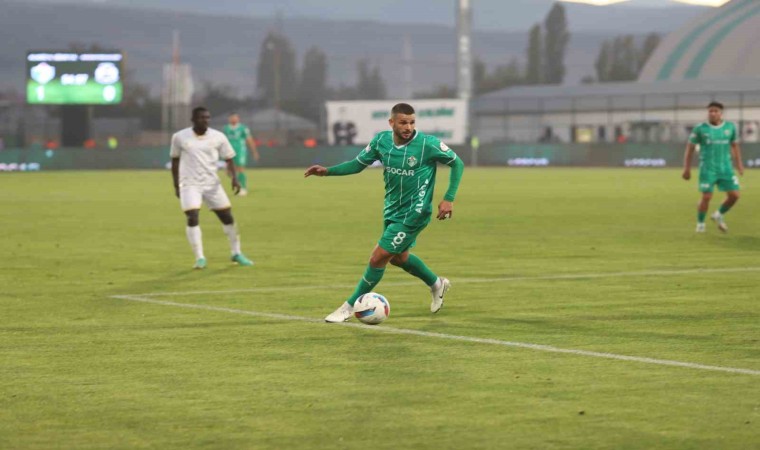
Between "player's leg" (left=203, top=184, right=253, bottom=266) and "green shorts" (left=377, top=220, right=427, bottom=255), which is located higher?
"green shorts" (left=377, top=220, right=427, bottom=255)

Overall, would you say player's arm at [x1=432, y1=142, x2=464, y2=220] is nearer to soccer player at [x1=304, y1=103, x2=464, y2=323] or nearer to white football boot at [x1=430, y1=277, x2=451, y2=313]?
soccer player at [x1=304, y1=103, x2=464, y2=323]

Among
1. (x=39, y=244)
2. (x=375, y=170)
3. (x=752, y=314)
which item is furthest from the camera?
(x=375, y=170)

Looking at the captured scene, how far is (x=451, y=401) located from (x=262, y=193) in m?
31.7

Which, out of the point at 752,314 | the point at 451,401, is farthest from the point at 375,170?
the point at 451,401

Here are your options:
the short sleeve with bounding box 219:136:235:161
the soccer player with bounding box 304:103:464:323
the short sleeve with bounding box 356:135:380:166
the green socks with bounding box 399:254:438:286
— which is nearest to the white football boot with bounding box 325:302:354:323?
the soccer player with bounding box 304:103:464:323

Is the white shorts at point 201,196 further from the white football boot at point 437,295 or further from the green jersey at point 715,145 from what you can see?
the green jersey at point 715,145

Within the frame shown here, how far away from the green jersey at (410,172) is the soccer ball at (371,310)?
72 centimetres

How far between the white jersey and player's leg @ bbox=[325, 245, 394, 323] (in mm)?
5976

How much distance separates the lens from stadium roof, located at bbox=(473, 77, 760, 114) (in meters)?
81.5

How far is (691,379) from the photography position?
Answer: 30.1 ft

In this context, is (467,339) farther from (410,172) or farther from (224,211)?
(224,211)

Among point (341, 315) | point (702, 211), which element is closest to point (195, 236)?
point (341, 315)

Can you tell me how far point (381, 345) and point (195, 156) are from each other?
24.9 feet

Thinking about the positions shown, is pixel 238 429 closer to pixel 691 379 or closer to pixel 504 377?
pixel 504 377
